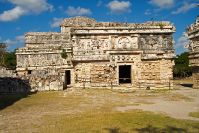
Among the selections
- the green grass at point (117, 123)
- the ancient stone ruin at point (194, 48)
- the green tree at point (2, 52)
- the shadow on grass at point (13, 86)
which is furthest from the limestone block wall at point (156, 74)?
the green tree at point (2, 52)

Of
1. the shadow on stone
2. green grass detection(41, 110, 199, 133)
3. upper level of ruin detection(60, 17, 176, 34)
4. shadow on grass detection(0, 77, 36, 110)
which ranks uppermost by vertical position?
upper level of ruin detection(60, 17, 176, 34)

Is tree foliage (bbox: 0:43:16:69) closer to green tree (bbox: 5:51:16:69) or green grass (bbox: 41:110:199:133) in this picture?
green tree (bbox: 5:51:16:69)

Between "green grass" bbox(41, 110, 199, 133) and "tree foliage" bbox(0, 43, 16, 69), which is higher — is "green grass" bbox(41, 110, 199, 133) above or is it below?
below

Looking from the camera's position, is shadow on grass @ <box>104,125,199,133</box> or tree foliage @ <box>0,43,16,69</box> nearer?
shadow on grass @ <box>104,125,199,133</box>

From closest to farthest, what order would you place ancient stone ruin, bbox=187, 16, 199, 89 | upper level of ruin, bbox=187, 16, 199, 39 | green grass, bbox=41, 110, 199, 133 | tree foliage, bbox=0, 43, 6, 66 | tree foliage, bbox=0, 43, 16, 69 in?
green grass, bbox=41, 110, 199, 133 < upper level of ruin, bbox=187, 16, 199, 39 < ancient stone ruin, bbox=187, 16, 199, 89 < tree foliage, bbox=0, 43, 6, 66 < tree foliage, bbox=0, 43, 16, 69

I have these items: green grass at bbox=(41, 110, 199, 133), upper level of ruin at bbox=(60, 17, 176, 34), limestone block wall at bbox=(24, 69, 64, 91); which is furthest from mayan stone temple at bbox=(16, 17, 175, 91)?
green grass at bbox=(41, 110, 199, 133)

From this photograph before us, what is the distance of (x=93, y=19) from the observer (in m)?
32.8

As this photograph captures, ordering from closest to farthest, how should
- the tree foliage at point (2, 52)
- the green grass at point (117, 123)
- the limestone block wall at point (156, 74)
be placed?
the green grass at point (117, 123)
the limestone block wall at point (156, 74)
the tree foliage at point (2, 52)

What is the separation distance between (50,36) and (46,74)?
31.9 feet

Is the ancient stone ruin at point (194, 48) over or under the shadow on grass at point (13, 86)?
over

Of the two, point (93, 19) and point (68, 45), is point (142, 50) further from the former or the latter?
point (93, 19)

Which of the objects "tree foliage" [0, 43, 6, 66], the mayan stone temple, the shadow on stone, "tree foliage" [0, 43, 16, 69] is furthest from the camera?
"tree foliage" [0, 43, 16, 69]

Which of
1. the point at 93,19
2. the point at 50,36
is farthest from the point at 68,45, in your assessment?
the point at 93,19

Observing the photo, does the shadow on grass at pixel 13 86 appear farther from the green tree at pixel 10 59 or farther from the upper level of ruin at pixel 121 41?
the green tree at pixel 10 59
